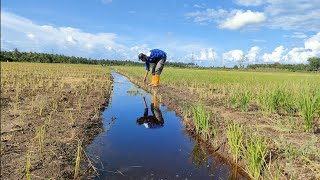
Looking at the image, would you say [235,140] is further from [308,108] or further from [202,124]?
[308,108]

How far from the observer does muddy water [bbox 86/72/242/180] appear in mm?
4699

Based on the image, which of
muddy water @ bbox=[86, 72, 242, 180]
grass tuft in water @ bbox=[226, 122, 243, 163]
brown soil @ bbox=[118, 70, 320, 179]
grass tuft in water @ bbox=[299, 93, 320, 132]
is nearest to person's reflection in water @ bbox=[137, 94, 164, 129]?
muddy water @ bbox=[86, 72, 242, 180]

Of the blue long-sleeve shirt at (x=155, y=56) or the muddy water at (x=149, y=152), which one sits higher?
the blue long-sleeve shirt at (x=155, y=56)

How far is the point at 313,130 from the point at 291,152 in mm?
2042

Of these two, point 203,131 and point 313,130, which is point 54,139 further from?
point 313,130

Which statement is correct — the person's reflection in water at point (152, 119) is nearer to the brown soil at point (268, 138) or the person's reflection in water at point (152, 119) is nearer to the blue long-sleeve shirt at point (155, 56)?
the brown soil at point (268, 138)

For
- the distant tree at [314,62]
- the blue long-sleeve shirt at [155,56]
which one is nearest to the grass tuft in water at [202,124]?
the blue long-sleeve shirt at [155,56]

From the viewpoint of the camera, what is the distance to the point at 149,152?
5715mm

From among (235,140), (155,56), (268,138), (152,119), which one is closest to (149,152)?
(235,140)

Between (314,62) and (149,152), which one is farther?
(314,62)

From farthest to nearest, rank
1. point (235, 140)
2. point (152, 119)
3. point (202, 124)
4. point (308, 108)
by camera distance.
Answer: point (152, 119) < point (202, 124) < point (308, 108) < point (235, 140)

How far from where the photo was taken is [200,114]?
20.9 feet

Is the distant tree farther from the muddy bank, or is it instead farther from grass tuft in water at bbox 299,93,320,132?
the muddy bank

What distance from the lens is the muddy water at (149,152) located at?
185 inches
